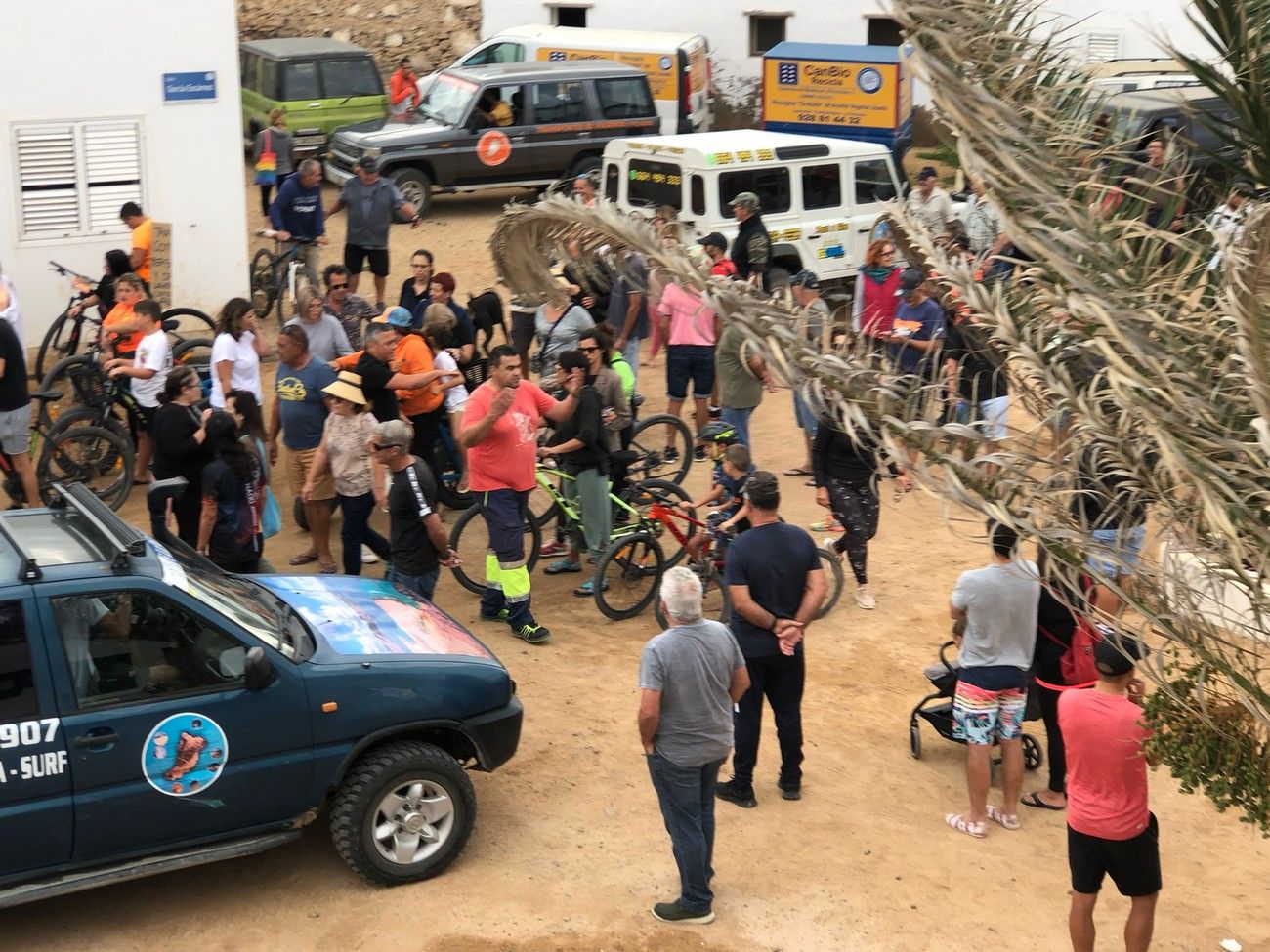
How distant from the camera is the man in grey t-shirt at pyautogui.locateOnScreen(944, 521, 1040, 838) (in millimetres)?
7145

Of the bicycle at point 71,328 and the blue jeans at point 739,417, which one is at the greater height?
the bicycle at point 71,328

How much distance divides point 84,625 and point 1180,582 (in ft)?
14.8

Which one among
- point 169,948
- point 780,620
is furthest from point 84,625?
point 780,620

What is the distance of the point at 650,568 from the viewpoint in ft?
33.4

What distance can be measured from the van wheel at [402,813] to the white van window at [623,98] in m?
17.6

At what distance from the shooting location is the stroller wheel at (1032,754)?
26.8ft

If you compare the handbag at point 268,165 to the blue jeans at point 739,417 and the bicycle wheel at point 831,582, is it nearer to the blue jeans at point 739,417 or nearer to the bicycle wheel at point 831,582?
the blue jeans at point 739,417

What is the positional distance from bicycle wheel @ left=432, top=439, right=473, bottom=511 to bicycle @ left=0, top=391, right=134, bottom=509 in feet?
7.96

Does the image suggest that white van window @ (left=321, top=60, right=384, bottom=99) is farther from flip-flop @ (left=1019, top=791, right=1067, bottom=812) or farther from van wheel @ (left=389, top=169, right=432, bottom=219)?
flip-flop @ (left=1019, top=791, right=1067, bottom=812)

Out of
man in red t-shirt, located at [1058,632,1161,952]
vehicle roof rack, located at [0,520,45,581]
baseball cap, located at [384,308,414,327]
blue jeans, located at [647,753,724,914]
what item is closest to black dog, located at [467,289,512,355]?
baseball cap, located at [384,308,414,327]

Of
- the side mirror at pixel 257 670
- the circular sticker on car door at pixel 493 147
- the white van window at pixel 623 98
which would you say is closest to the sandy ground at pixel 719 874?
the side mirror at pixel 257 670

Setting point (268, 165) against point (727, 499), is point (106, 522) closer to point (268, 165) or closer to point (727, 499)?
point (727, 499)

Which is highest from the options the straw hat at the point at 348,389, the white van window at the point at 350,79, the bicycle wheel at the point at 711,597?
the white van window at the point at 350,79

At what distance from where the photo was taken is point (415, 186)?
2153cm
